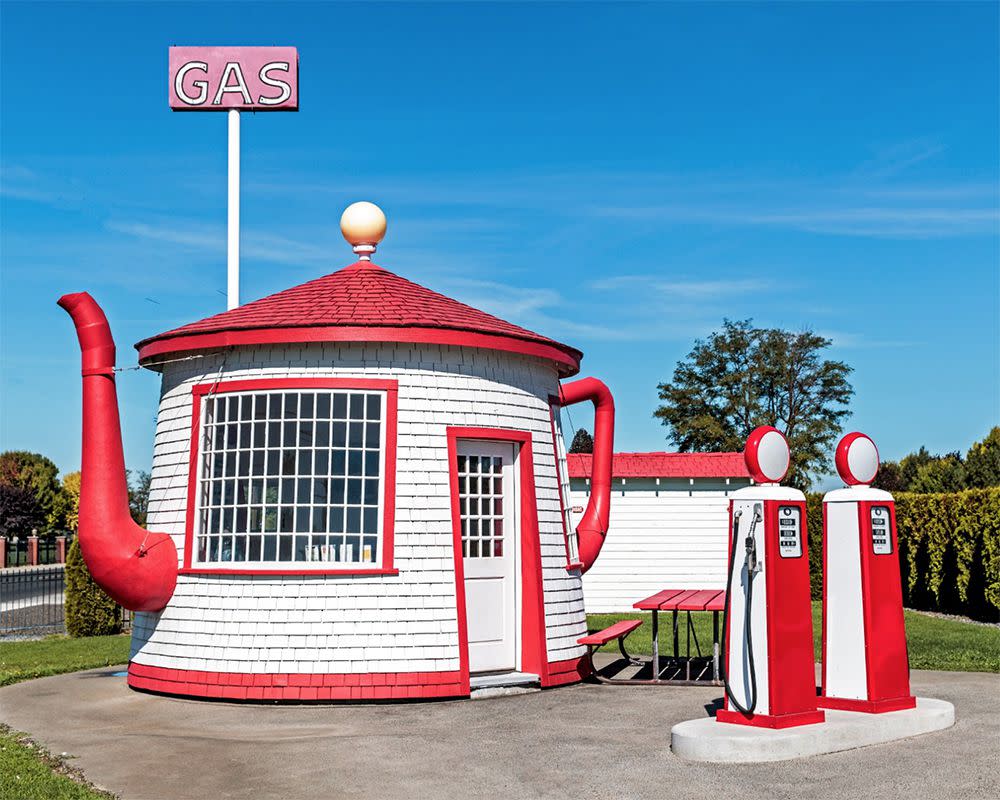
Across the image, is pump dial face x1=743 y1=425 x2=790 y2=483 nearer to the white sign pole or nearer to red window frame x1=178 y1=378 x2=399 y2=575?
red window frame x1=178 y1=378 x2=399 y2=575

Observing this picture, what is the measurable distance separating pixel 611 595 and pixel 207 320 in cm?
1222

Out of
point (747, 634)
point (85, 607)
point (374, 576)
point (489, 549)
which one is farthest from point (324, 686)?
point (85, 607)

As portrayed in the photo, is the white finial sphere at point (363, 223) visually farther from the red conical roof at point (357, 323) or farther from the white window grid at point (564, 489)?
the white window grid at point (564, 489)

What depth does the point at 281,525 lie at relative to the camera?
1093 cm

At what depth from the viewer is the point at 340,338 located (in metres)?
11.0

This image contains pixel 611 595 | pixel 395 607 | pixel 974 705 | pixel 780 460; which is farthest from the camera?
pixel 611 595

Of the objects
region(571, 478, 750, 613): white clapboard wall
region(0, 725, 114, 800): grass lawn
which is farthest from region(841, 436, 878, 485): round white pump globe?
region(571, 478, 750, 613): white clapboard wall

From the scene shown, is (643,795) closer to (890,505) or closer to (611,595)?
(890,505)

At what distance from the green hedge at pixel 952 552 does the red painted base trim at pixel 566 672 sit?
316 inches

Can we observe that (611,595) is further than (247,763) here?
Yes

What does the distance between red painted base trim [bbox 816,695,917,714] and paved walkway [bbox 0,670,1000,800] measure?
0.35 metres

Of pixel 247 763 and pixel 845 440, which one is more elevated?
pixel 845 440

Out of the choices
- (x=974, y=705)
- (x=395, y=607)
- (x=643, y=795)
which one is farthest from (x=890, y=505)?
(x=395, y=607)

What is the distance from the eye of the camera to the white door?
37.5 ft
